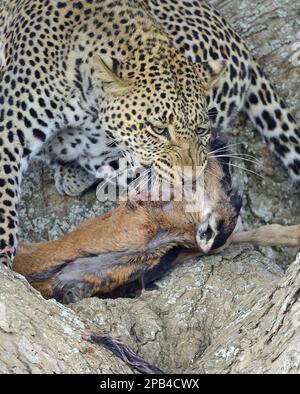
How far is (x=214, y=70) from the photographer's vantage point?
28.9ft

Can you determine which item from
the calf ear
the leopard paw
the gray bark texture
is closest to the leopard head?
the calf ear

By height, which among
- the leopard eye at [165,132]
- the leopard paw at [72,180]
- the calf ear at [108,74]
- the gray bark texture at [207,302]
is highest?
the calf ear at [108,74]

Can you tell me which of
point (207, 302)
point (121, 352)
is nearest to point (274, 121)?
point (207, 302)

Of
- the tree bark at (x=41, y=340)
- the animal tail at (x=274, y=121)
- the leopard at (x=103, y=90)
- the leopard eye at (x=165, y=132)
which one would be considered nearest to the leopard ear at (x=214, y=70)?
the leopard at (x=103, y=90)

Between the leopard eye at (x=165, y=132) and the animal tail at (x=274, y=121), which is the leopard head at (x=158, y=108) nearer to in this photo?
the leopard eye at (x=165, y=132)

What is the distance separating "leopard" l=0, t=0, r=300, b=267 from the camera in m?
8.34

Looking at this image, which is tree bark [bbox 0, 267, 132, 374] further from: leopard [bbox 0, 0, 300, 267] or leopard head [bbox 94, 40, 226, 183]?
leopard head [bbox 94, 40, 226, 183]

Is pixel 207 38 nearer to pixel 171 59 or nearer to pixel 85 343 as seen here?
pixel 171 59

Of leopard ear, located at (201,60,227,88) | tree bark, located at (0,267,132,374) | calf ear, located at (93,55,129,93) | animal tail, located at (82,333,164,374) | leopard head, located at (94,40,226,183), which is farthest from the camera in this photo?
leopard ear, located at (201,60,227,88)

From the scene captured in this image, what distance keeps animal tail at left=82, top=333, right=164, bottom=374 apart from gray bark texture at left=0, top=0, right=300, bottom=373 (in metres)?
0.06

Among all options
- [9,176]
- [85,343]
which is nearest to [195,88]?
[9,176]

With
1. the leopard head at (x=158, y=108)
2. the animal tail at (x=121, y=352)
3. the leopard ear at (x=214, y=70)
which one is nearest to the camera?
the animal tail at (x=121, y=352)

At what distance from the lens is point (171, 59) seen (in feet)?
27.9

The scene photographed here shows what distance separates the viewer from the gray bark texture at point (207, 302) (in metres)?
6.11
